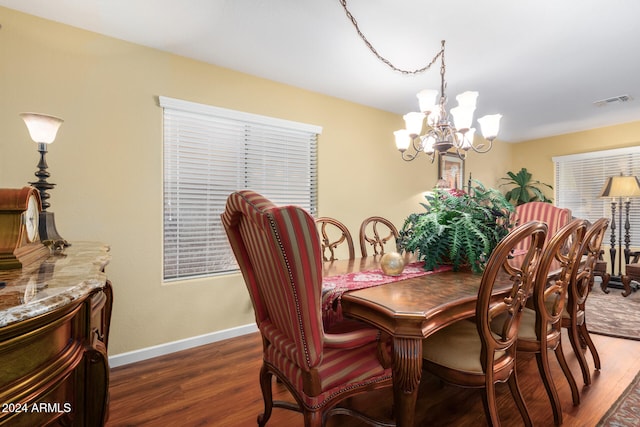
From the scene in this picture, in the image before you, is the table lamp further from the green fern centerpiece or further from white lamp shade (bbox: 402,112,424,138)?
white lamp shade (bbox: 402,112,424,138)

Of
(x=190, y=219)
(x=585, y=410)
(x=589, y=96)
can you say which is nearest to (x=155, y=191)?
(x=190, y=219)

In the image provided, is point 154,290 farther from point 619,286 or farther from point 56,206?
point 619,286

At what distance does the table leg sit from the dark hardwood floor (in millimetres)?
572

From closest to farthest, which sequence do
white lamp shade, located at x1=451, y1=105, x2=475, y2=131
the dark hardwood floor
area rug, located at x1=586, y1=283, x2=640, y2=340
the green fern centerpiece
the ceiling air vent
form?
the dark hardwood floor < the green fern centerpiece < white lamp shade, located at x1=451, y1=105, x2=475, y2=131 < area rug, located at x1=586, y1=283, x2=640, y2=340 < the ceiling air vent

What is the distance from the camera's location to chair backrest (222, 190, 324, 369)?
37.9 inches

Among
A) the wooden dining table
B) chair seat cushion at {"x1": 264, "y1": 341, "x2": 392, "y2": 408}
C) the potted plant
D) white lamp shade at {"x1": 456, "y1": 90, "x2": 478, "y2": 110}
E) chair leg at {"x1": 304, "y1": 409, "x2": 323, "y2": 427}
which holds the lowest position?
chair leg at {"x1": 304, "y1": 409, "x2": 323, "y2": 427}

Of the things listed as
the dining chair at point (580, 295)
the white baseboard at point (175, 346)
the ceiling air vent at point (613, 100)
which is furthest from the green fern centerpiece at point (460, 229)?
the ceiling air vent at point (613, 100)

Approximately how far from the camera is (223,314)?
2.83m

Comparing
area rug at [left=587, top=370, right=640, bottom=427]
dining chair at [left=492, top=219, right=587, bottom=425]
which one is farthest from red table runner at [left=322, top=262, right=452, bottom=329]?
area rug at [left=587, top=370, right=640, bottom=427]

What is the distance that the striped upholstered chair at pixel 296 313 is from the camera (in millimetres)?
975

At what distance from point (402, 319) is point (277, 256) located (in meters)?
0.55

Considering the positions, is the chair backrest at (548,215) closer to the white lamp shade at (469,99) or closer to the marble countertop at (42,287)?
the white lamp shade at (469,99)

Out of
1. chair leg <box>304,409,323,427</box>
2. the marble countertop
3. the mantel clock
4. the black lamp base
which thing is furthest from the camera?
the black lamp base

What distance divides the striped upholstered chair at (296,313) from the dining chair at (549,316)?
866mm
